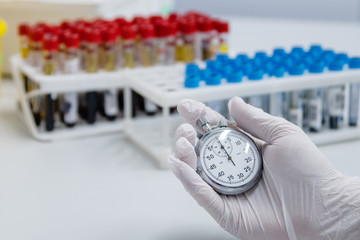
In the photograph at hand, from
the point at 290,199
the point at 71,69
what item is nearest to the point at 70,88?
the point at 71,69

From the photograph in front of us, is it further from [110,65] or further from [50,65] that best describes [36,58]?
[110,65]

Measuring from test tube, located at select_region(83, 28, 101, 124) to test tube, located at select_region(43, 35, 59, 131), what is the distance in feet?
0.33

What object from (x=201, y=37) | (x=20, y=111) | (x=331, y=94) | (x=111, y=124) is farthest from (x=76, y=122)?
(x=331, y=94)

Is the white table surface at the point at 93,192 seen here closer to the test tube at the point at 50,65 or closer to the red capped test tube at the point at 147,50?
the test tube at the point at 50,65

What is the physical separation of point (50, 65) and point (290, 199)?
982mm

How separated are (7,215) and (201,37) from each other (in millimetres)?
1024

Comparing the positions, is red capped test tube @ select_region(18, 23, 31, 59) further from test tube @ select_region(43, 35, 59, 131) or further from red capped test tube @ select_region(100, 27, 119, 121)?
red capped test tube @ select_region(100, 27, 119, 121)

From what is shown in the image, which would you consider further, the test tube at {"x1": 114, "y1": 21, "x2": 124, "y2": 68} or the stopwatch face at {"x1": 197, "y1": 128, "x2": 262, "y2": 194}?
the test tube at {"x1": 114, "y1": 21, "x2": 124, "y2": 68}

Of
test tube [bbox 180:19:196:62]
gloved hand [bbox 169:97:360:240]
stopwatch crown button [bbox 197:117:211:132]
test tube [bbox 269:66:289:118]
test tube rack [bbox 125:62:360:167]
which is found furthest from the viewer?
test tube [bbox 180:19:196:62]

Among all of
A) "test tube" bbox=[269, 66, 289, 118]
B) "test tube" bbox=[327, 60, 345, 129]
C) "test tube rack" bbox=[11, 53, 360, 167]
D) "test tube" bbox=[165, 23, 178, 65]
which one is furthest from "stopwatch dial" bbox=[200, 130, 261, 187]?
"test tube" bbox=[165, 23, 178, 65]

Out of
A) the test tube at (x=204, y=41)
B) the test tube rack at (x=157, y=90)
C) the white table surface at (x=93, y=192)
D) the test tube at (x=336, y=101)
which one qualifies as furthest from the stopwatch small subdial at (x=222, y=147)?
the test tube at (x=204, y=41)

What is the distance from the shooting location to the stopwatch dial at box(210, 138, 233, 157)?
102 cm

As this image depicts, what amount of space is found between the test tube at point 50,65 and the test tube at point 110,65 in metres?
0.16

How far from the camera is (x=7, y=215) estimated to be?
115cm
